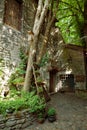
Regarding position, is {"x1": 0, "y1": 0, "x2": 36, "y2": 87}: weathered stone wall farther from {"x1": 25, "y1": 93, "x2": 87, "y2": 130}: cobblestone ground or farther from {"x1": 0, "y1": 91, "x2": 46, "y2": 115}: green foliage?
{"x1": 25, "y1": 93, "x2": 87, "y2": 130}: cobblestone ground

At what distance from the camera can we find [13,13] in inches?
344

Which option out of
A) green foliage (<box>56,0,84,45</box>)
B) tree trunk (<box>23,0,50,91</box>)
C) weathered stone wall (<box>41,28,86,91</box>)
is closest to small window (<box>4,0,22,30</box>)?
tree trunk (<box>23,0,50,91</box>)

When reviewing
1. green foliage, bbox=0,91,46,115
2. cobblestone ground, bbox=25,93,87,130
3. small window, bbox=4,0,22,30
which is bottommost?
cobblestone ground, bbox=25,93,87,130

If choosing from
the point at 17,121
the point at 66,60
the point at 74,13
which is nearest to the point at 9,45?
the point at 17,121

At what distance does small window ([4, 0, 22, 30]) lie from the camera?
8320 mm

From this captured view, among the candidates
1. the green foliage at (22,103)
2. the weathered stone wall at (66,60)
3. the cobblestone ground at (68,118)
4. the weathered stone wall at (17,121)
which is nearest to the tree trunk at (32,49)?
the green foliage at (22,103)

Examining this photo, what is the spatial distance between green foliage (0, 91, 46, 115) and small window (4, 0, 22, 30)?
3694 millimetres

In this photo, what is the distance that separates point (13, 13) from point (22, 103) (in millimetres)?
5019

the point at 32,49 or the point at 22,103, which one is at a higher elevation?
the point at 32,49

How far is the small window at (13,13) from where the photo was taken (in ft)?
27.3

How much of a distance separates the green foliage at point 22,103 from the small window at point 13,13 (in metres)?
3.69

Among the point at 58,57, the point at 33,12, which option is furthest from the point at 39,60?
the point at 58,57

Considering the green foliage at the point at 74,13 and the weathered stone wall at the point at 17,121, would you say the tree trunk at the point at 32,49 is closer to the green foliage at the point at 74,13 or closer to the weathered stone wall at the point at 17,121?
the weathered stone wall at the point at 17,121

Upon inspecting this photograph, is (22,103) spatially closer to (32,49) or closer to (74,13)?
(32,49)
